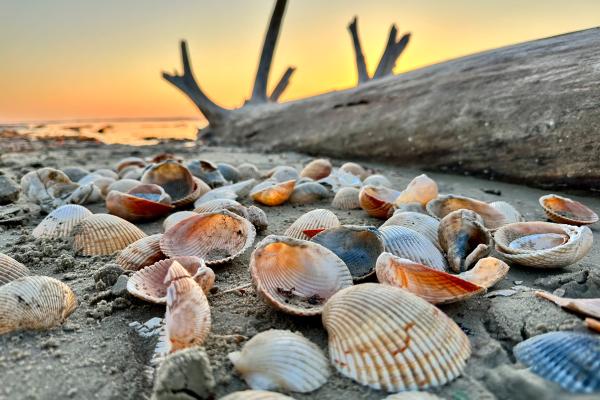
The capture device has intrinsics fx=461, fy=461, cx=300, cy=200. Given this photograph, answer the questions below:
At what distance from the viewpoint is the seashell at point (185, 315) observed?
149 centimetres

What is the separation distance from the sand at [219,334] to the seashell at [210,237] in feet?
0.32

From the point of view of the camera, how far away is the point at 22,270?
2.02 meters

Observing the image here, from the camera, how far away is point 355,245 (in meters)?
2.11

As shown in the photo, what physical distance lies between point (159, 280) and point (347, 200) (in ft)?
5.81

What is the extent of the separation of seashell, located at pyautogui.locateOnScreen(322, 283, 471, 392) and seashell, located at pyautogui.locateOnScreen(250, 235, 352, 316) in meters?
0.24

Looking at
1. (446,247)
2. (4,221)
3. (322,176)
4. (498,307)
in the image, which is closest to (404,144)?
(322,176)

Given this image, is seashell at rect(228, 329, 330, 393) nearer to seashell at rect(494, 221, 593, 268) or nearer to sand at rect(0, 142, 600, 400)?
sand at rect(0, 142, 600, 400)

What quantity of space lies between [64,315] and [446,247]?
168cm

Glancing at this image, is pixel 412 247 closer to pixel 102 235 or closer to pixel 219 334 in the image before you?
pixel 219 334

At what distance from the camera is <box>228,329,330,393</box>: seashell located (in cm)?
136

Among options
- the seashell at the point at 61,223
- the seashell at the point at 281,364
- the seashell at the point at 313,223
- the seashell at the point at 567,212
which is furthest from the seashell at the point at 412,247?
the seashell at the point at 61,223

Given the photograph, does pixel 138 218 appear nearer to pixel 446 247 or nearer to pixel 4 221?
pixel 4 221

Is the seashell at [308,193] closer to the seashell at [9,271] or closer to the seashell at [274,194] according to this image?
the seashell at [274,194]

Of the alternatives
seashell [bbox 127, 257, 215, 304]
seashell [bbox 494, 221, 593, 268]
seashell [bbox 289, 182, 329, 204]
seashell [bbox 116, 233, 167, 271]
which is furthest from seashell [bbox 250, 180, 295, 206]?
seashell [bbox 494, 221, 593, 268]
